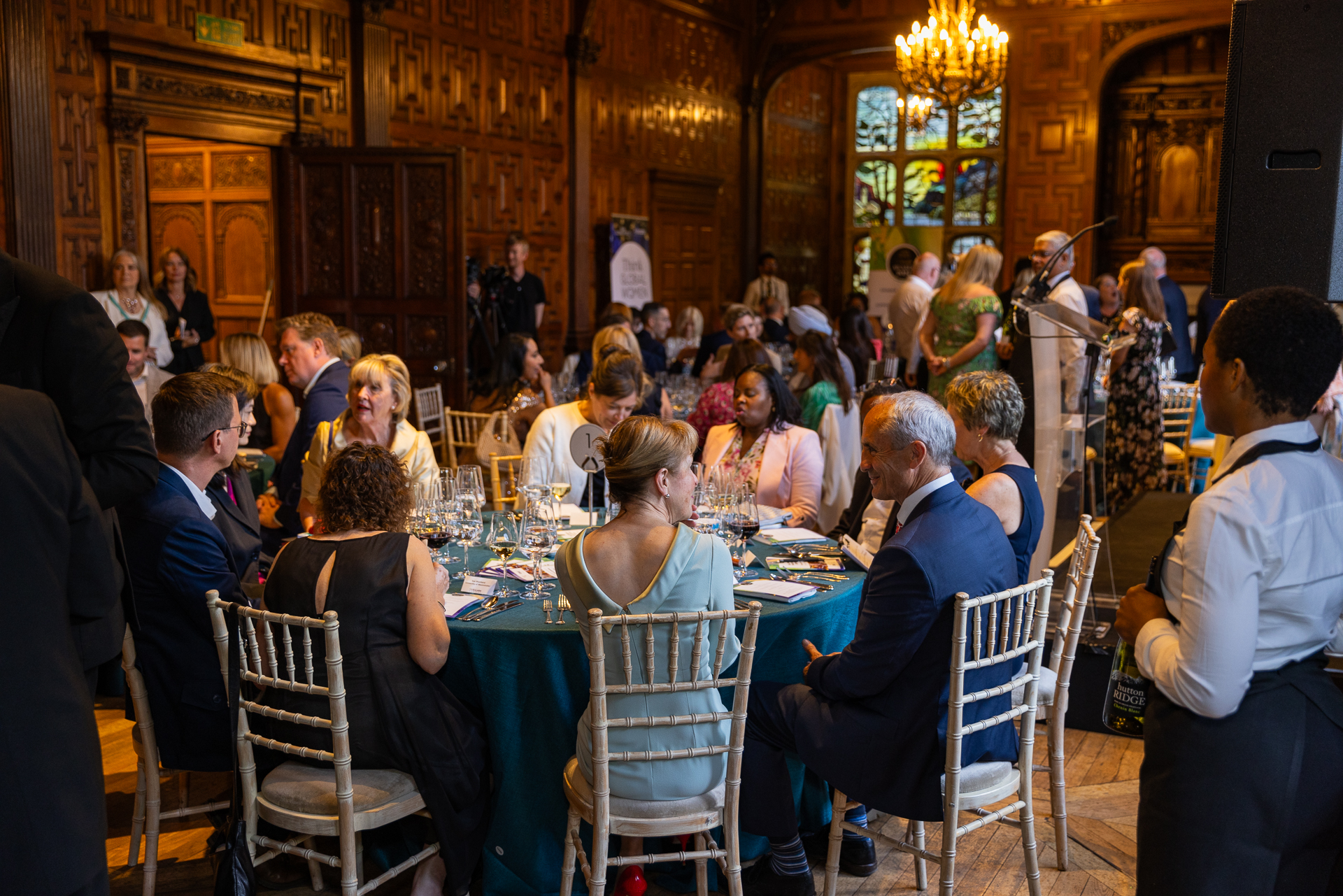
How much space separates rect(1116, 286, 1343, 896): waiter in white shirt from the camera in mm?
1859

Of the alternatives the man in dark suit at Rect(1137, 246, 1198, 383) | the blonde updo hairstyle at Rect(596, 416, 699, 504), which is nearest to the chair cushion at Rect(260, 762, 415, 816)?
the blonde updo hairstyle at Rect(596, 416, 699, 504)

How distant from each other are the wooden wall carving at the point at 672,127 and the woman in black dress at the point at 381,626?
8711 millimetres

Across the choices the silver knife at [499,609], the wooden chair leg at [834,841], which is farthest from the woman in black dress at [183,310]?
the wooden chair leg at [834,841]

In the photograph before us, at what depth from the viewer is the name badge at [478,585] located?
10.5 ft

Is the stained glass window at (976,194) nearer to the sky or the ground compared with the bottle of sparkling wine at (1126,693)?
nearer to the sky

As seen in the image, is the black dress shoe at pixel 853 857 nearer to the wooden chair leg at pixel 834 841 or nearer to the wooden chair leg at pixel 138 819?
the wooden chair leg at pixel 834 841

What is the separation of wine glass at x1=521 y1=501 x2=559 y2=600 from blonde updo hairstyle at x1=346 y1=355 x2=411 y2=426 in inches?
47.3

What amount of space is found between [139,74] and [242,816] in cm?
564

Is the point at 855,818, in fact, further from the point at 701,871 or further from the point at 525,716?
the point at 525,716

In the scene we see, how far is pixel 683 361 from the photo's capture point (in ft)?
29.7

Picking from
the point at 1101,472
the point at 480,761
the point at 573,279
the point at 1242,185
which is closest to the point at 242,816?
the point at 480,761

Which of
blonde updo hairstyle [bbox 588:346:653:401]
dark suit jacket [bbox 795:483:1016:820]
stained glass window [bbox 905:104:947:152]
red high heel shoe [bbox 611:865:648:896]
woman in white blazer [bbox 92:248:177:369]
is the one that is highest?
stained glass window [bbox 905:104:947:152]

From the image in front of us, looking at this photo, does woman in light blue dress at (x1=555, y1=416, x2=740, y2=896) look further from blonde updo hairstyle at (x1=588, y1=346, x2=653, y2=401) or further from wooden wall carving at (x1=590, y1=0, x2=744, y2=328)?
wooden wall carving at (x1=590, y1=0, x2=744, y2=328)

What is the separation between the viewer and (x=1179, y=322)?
9.98 meters
